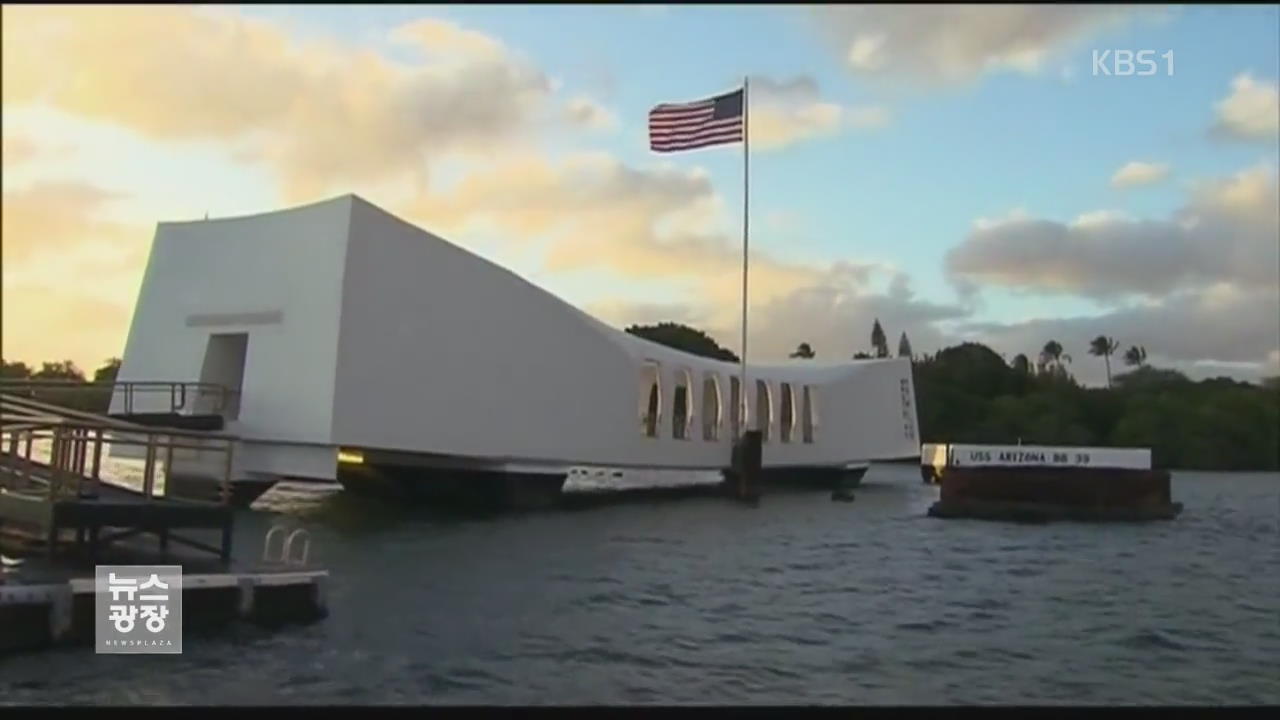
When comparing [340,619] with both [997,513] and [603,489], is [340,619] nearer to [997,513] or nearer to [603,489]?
[997,513]

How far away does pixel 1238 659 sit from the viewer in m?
11.5

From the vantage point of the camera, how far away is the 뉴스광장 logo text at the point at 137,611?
9977 mm

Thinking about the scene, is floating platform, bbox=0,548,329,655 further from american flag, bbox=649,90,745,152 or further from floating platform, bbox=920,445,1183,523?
floating platform, bbox=920,445,1183,523

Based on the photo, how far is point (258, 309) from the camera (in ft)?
80.2

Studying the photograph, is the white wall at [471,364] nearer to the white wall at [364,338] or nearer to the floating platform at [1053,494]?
the white wall at [364,338]

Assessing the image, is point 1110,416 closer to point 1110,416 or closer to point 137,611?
point 1110,416

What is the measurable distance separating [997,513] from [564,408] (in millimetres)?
11796

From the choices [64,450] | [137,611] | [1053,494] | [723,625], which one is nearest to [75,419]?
[64,450]

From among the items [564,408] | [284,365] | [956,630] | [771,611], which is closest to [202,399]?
A: [284,365]

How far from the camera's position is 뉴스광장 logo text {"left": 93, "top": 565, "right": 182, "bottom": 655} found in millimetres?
9977

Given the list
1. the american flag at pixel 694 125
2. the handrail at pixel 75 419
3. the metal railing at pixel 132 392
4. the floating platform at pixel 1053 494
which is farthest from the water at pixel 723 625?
the american flag at pixel 694 125

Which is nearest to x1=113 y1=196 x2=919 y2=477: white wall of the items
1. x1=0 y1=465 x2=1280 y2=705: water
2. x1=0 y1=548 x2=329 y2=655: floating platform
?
x1=0 y1=465 x2=1280 y2=705: water

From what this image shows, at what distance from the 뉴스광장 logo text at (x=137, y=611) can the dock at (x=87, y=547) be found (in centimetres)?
12

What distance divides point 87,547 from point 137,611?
7.35ft
